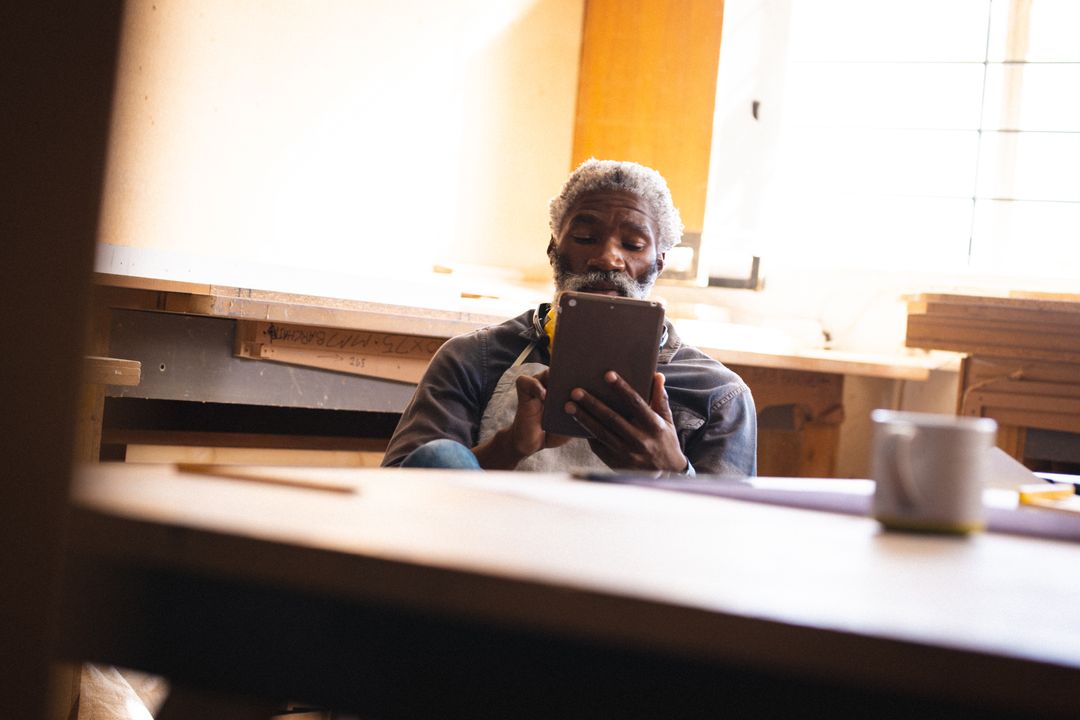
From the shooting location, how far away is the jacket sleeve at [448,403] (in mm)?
1661

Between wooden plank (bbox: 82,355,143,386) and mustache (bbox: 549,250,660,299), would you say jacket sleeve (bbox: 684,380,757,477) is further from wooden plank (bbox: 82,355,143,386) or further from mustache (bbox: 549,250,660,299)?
wooden plank (bbox: 82,355,143,386)

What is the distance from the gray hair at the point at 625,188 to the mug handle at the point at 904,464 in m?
1.28

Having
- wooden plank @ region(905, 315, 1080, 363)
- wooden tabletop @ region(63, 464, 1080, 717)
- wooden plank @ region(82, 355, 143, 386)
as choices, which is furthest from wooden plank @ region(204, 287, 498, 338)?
wooden tabletop @ region(63, 464, 1080, 717)

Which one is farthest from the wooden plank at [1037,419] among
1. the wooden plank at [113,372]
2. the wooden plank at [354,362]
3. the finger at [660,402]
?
the wooden plank at [113,372]

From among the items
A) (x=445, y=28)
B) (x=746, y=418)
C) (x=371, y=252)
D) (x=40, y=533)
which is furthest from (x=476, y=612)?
(x=445, y=28)

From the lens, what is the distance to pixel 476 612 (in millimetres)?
431

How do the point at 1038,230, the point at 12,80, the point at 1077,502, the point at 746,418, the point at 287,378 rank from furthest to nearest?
the point at 1038,230 → the point at 287,378 → the point at 746,418 → the point at 1077,502 → the point at 12,80

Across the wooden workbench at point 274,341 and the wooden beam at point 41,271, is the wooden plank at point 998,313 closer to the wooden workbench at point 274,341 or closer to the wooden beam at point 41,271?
the wooden workbench at point 274,341

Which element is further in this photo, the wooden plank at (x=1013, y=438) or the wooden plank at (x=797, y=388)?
the wooden plank at (x=797, y=388)

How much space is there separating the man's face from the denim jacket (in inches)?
5.1

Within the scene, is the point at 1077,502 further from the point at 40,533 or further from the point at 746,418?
the point at 40,533

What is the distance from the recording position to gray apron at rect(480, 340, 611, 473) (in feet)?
5.34

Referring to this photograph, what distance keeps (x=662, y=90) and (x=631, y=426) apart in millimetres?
2779

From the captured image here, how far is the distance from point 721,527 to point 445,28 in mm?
3623
